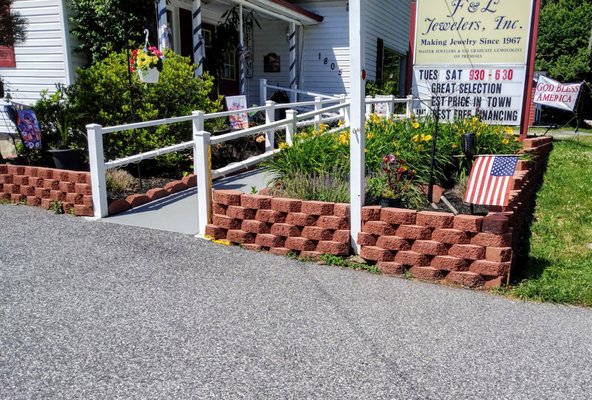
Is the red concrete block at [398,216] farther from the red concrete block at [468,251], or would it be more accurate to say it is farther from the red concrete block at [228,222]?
the red concrete block at [228,222]

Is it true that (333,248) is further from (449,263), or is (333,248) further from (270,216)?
(449,263)

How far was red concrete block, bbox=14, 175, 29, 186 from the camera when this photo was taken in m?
7.07

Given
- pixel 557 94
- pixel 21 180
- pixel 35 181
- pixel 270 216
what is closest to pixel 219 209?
pixel 270 216

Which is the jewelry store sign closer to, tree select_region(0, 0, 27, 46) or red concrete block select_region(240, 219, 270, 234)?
red concrete block select_region(240, 219, 270, 234)

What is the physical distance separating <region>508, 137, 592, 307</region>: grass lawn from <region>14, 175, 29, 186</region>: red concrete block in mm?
6099

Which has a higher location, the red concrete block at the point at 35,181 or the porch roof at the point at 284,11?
the porch roof at the point at 284,11

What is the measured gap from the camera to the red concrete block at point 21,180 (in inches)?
279

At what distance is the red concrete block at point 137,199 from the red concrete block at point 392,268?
3499mm

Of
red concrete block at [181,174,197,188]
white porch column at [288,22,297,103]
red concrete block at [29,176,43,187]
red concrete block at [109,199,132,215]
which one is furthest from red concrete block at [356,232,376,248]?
white porch column at [288,22,297,103]

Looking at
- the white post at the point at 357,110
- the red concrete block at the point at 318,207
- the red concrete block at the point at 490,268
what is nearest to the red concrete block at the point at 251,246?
the red concrete block at the point at 318,207

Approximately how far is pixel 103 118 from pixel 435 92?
5745 mm

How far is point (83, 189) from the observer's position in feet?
21.4

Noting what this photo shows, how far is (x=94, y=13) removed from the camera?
10883 mm

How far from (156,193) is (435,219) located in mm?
4004
